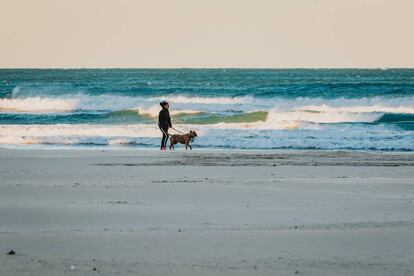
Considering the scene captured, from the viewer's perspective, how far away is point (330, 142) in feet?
69.4

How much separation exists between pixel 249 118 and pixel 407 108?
25.9ft

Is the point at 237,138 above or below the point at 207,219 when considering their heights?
below

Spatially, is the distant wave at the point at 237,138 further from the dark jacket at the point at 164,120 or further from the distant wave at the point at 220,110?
the distant wave at the point at 220,110

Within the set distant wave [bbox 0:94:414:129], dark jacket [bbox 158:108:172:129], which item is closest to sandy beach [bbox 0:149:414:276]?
dark jacket [bbox 158:108:172:129]

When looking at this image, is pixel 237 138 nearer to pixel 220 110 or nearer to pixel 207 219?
pixel 207 219

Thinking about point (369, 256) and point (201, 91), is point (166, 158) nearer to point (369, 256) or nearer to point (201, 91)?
point (369, 256)

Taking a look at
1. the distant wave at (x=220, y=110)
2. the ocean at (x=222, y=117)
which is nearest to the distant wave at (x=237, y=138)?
the ocean at (x=222, y=117)

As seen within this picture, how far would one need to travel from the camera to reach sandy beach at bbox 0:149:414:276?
6570mm

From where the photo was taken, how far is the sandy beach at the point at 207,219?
657cm

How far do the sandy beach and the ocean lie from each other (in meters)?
6.94

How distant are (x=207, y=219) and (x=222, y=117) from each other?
26.4m

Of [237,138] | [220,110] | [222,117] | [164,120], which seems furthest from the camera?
[220,110]

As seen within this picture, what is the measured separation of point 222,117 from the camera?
3491 centimetres

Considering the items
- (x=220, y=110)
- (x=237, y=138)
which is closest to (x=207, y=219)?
(x=237, y=138)
